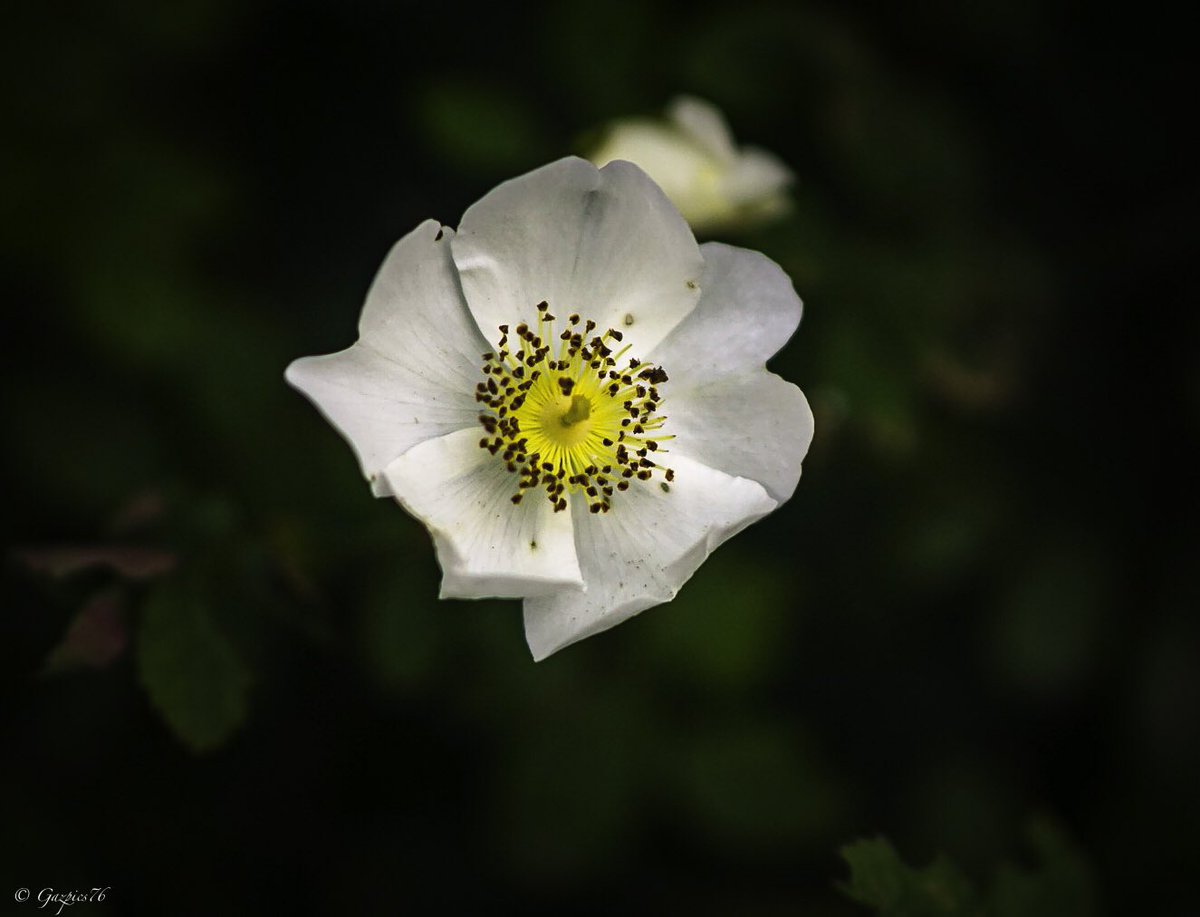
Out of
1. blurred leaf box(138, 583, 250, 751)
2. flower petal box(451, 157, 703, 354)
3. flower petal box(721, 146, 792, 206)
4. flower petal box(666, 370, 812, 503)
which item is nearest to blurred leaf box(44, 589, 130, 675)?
blurred leaf box(138, 583, 250, 751)

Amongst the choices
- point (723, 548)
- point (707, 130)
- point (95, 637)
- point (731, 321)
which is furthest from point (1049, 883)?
point (95, 637)

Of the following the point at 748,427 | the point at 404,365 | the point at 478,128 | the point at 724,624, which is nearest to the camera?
the point at 404,365

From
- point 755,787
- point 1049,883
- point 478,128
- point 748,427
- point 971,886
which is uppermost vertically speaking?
point 478,128

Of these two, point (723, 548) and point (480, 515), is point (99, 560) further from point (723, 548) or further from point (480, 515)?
point (723, 548)

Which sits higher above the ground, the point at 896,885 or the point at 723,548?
the point at 723,548

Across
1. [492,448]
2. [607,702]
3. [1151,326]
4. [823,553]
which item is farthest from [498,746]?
[1151,326]

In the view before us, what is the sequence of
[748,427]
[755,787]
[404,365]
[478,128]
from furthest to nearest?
[755,787] < [478,128] < [748,427] < [404,365]

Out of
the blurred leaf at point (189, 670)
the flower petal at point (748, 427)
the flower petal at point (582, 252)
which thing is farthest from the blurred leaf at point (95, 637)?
the flower petal at point (748, 427)

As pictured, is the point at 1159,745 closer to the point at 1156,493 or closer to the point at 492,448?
the point at 1156,493
